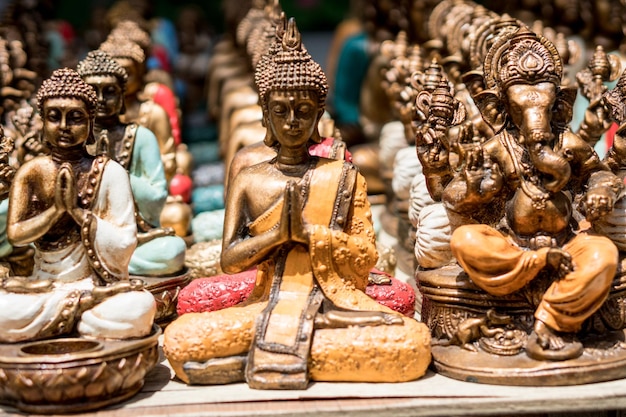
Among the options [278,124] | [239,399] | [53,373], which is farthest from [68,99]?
[239,399]

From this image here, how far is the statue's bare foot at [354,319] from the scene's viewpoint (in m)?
3.14

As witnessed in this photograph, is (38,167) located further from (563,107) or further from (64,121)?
(563,107)

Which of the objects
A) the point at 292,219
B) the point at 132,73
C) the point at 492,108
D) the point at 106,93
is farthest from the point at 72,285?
the point at 132,73

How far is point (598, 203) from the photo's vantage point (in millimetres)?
3109

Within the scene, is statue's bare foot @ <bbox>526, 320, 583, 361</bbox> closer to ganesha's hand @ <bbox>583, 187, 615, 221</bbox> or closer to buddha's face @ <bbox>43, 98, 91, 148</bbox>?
ganesha's hand @ <bbox>583, 187, 615, 221</bbox>

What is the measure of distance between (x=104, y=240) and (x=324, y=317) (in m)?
0.74

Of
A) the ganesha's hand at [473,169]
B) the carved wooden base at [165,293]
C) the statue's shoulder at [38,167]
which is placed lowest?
the carved wooden base at [165,293]

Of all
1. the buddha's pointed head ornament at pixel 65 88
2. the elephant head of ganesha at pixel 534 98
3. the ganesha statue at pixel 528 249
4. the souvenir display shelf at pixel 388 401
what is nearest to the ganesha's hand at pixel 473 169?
the ganesha statue at pixel 528 249

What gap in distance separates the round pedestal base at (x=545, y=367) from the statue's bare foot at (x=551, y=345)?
2cm

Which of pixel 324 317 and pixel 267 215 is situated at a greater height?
pixel 267 215

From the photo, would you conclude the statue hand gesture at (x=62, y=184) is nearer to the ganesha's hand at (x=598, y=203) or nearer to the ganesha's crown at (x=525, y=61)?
the ganesha's crown at (x=525, y=61)

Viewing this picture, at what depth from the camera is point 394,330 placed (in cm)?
310

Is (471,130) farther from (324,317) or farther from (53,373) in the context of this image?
(53,373)

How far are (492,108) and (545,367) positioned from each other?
0.88 m
